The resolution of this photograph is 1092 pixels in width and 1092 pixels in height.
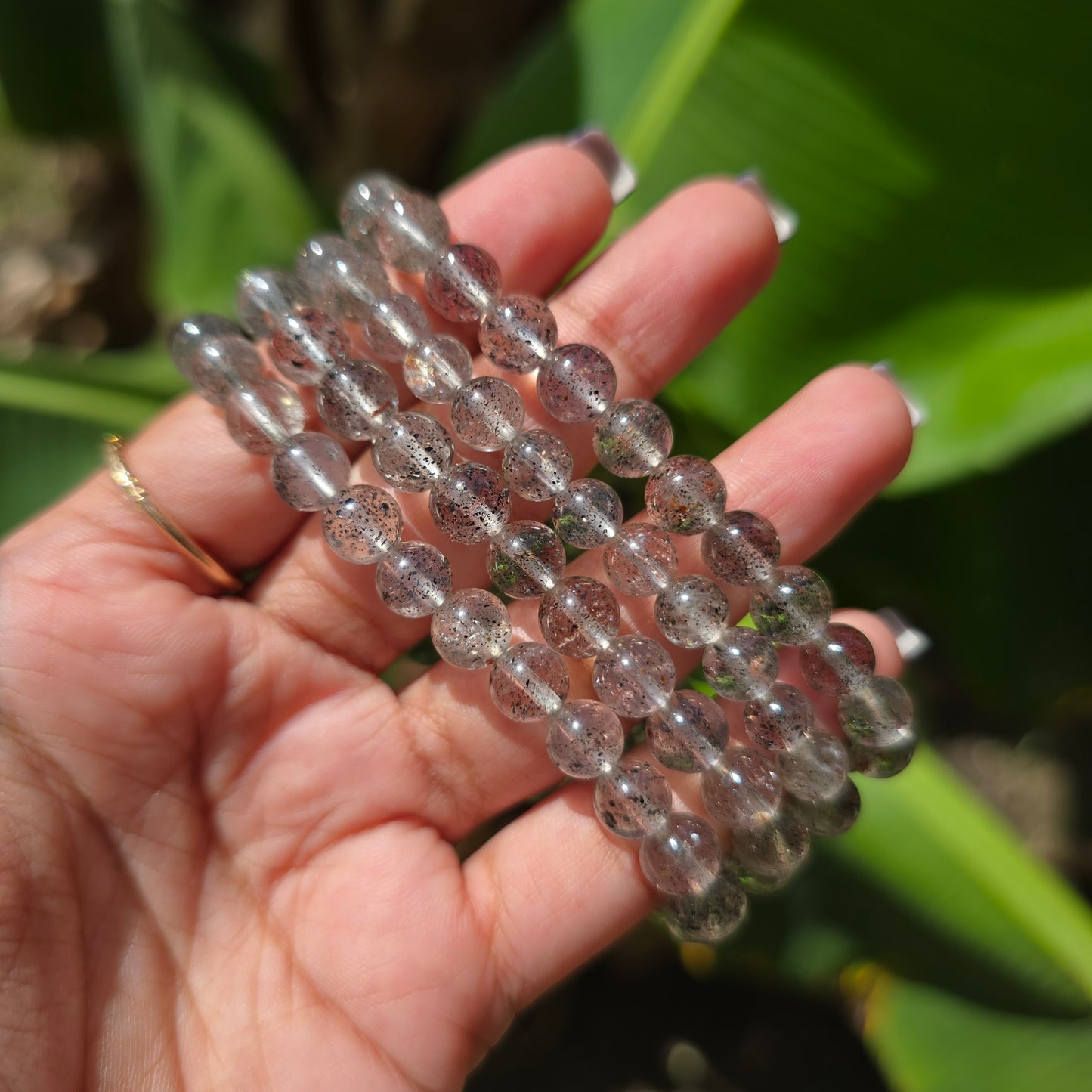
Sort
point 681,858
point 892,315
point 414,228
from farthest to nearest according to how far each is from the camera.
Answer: point 892,315
point 414,228
point 681,858

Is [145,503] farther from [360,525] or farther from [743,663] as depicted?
[743,663]

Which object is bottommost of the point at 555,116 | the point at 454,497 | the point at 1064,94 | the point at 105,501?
the point at 105,501

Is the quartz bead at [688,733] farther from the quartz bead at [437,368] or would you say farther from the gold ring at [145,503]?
the gold ring at [145,503]

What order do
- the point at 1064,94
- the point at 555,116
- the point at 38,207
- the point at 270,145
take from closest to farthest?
the point at 1064,94 < the point at 555,116 < the point at 270,145 < the point at 38,207

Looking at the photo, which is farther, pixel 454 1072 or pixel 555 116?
pixel 555 116

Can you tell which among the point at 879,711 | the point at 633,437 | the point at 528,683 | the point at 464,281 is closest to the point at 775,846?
the point at 879,711

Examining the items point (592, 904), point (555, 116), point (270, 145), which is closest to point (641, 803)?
point (592, 904)

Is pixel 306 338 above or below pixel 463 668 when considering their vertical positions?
above

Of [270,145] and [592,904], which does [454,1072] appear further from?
[270,145]
